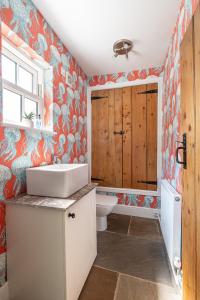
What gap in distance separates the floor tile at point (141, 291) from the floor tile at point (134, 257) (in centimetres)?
6

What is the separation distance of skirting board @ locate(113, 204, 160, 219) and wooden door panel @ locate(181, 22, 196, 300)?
57.8 inches

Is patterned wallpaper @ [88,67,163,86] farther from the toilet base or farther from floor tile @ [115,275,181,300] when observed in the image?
floor tile @ [115,275,181,300]

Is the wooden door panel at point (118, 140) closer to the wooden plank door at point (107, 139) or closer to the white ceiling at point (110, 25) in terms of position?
the wooden plank door at point (107, 139)

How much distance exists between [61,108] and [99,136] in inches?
38.7

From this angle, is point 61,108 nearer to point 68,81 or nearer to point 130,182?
point 68,81

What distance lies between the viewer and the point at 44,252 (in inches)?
41.1

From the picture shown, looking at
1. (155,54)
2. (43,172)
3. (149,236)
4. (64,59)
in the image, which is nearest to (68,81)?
(64,59)

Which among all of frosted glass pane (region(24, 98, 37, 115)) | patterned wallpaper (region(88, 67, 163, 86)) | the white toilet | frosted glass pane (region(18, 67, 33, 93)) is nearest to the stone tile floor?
the white toilet

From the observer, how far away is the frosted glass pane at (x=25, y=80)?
156 cm

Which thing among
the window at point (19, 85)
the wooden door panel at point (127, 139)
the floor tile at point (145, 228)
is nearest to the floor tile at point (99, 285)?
the floor tile at point (145, 228)

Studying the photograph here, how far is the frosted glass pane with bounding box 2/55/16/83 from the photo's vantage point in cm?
137

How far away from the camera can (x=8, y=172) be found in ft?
3.92

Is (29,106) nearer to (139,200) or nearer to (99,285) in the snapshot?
(99,285)

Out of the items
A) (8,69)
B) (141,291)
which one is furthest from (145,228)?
(8,69)
